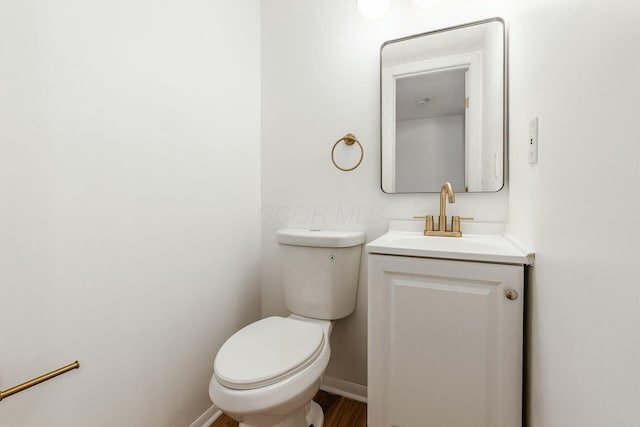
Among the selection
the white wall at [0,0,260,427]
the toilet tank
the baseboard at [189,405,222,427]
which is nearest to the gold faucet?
the toilet tank

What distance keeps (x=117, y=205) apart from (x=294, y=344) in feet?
2.57

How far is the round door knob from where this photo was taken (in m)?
0.85

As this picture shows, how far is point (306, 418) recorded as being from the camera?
126 centimetres

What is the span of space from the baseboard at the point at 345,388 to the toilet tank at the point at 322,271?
0.43 metres

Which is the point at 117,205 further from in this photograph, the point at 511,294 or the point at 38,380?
the point at 511,294

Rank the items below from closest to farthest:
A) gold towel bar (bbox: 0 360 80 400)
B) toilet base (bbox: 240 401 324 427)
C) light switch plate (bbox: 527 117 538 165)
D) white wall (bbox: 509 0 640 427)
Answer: white wall (bbox: 509 0 640 427), gold towel bar (bbox: 0 360 80 400), light switch plate (bbox: 527 117 538 165), toilet base (bbox: 240 401 324 427)

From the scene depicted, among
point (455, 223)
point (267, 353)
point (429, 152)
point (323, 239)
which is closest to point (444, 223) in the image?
point (455, 223)

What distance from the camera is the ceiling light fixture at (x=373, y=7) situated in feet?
4.33

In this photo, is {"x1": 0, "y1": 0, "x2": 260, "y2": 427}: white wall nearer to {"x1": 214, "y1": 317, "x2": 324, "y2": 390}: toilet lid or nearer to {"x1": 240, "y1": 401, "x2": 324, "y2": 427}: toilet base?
{"x1": 214, "y1": 317, "x2": 324, "y2": 390}: toilet lid

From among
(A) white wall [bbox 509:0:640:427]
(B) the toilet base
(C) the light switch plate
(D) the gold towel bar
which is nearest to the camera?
(A) white wall [bbox 509:0:640:427]

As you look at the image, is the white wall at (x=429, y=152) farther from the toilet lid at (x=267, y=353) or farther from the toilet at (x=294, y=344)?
the toilet lid at (x=267, y=353)

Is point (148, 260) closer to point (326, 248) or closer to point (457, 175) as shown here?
point (326, 248)

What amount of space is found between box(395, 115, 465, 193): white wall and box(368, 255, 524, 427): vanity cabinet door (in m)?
0.51

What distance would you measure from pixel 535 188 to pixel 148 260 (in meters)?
1.31
